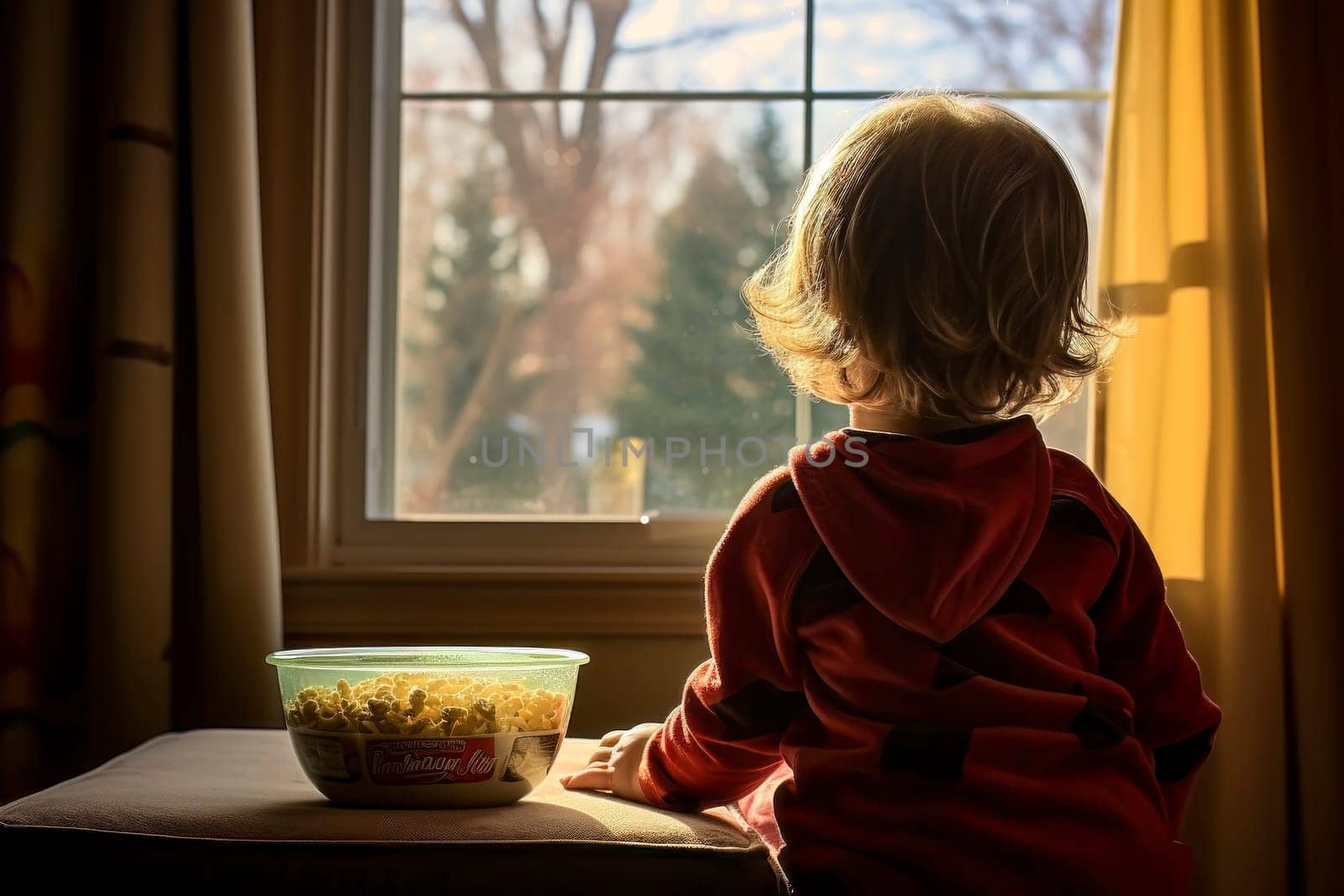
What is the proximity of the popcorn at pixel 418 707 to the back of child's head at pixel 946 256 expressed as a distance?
1.36 ft

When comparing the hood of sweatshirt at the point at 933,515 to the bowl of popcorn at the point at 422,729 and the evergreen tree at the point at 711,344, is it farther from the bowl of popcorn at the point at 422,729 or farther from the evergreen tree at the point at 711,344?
the evergreen tree at the point at 711,344

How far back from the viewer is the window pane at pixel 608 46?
1755 mm

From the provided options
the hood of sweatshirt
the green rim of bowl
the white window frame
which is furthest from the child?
the white window frame

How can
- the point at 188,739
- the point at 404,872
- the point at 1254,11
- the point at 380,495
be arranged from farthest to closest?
the point at 380,495 → the point at 1254,11 → the point at 188,739 → the point at 404,872

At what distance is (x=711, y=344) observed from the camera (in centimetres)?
174

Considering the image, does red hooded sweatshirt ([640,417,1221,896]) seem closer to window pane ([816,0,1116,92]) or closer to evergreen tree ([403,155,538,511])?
evergreen tree ([403,155,538,511])

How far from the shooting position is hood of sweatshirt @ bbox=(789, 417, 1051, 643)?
2.83 feet

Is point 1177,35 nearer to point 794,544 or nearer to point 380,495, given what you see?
point 794,544

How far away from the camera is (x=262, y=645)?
148 centimetres

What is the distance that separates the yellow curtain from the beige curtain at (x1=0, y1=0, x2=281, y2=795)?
3.75ft

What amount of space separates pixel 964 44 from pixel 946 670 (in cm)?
122

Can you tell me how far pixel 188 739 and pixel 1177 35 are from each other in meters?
1.50

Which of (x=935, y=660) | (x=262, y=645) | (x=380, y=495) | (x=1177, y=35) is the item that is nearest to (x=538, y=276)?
(x=380, y=495)

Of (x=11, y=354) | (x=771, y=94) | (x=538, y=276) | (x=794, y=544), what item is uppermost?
(x=771, y=94)
